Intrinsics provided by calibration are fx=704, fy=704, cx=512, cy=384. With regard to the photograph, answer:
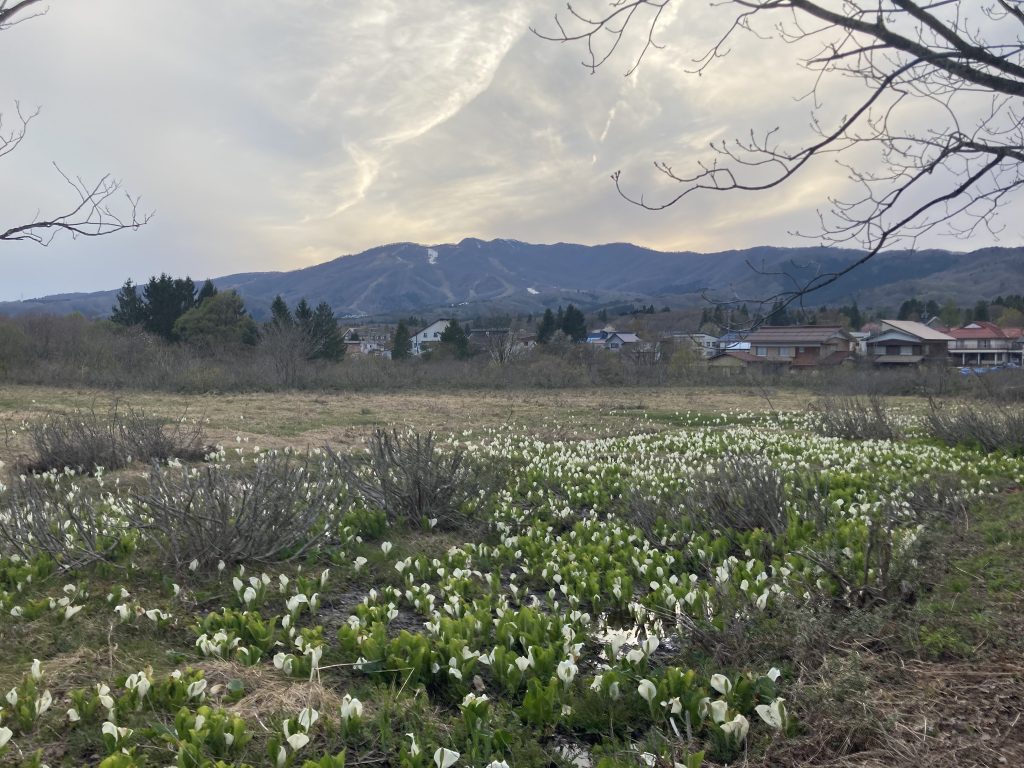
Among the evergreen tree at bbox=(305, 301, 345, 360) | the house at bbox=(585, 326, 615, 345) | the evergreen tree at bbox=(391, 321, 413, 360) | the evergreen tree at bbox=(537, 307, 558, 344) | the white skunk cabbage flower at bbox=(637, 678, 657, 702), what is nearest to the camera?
the white skunk cabbage flower at bbox=(637, 678, 657, 702)

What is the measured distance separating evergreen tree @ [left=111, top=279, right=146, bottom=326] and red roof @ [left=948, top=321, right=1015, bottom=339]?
231ft

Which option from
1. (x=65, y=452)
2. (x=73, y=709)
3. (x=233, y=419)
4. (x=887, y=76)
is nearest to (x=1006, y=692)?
(x=887, y=76)

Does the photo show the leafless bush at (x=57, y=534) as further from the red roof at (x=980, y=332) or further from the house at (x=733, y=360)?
the red roof at (x=980, y=332)

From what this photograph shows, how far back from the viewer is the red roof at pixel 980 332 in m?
67.3

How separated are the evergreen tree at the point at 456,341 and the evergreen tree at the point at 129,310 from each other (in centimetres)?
2047

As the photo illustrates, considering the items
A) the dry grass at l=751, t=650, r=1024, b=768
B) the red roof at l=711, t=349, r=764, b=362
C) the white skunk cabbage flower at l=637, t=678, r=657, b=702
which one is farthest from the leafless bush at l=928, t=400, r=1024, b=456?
the red roof at l=711, t=349, r=764, b=362

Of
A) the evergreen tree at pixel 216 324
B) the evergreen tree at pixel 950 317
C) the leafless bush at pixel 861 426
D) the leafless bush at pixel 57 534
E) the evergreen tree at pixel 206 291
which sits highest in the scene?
the evergreen tree at pixel 206 291

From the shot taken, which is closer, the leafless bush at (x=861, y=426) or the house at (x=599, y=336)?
the leafless bush at (x=861, y=426)

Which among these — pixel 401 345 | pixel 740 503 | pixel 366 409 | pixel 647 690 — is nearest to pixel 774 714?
pixel 647 690

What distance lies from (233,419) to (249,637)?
13.8 meters

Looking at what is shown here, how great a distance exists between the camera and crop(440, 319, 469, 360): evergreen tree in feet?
171

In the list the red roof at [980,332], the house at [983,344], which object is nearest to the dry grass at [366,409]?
the house at [983,344]

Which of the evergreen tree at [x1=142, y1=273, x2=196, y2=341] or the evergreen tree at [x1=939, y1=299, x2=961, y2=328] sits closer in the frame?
the evergreen tree at [x1=142, y1=273, x2=196, y2=341]

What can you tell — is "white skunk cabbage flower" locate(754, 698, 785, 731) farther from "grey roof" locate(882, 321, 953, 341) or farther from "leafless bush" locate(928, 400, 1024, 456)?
"grey roof" locate(882, 321, 953, 341)
